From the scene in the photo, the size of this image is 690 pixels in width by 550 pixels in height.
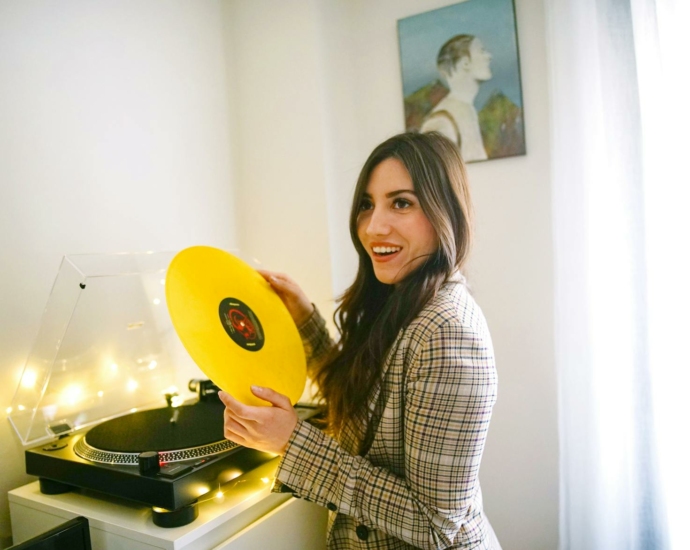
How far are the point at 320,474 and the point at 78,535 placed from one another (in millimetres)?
415

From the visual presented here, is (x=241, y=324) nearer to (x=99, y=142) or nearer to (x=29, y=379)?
(x=29, y=379)

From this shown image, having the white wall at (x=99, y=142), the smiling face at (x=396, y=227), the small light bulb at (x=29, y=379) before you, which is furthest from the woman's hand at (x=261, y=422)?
the white wall at (x=99, y=142)

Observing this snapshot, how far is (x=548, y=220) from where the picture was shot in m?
1.60

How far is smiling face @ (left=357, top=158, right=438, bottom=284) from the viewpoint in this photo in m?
1.06

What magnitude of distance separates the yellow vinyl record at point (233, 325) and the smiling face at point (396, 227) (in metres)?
0.28

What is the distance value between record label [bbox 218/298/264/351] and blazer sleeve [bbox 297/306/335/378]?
0.83 ft

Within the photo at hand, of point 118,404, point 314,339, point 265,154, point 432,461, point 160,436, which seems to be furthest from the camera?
point 265,154

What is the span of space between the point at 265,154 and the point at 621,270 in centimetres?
114

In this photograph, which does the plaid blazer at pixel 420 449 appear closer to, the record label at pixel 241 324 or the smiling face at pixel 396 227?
the smiling face at pixel 396 227

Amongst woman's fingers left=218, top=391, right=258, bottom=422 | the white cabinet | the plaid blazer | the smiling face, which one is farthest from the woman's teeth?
the white cabinet

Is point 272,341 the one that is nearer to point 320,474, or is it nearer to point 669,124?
point 320,474

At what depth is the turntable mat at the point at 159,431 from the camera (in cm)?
99

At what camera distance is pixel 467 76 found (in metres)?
1.67

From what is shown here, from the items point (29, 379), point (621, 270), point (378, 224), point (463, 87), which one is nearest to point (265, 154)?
point (463, 87)
